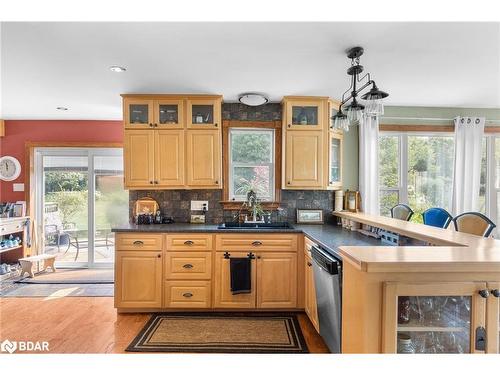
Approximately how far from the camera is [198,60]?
A: 2336 mm

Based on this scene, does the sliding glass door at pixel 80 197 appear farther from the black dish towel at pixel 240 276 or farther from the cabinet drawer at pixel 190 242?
the black dish towel at pixel 240 276

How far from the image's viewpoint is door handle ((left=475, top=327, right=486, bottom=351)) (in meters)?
1.15

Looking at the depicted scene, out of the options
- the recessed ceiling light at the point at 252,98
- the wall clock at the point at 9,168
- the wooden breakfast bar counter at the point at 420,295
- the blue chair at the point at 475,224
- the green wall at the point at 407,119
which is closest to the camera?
the wooden breakfast bar counter at the point at 420,295

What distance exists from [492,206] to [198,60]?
4.11 metres

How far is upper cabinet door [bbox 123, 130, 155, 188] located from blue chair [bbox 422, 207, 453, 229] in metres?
3.00

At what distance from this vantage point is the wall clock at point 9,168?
14.3 ft

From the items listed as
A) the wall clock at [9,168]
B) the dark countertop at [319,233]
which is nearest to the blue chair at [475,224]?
the dark countertop at [319,233]

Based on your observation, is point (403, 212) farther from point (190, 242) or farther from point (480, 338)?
point (190, 242)

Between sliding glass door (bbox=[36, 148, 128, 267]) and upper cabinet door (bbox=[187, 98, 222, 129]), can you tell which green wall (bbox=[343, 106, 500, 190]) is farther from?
sliding glass door (bbox=[36, 148, 128, 267])

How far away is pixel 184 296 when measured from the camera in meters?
2.92

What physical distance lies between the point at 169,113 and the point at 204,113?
0.41 meters

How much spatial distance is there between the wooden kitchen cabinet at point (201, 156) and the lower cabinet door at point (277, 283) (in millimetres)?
1100
